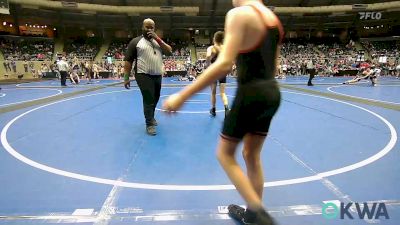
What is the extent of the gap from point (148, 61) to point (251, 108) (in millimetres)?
3664

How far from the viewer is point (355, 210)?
2467 mm

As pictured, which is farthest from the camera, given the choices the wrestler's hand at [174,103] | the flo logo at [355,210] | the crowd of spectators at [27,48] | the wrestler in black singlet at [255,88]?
the crowd of spectators at [27,48]

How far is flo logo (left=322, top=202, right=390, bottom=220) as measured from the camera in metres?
2.38

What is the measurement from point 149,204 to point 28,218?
964 millimetres

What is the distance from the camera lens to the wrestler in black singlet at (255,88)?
6.02 ft

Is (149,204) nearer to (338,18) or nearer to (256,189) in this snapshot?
(256,189)

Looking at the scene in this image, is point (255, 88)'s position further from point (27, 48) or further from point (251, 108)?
point (27, 48)

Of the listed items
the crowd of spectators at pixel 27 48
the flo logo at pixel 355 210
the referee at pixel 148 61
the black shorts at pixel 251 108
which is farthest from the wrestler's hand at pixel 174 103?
the crowd of spectators at pixel 27 48

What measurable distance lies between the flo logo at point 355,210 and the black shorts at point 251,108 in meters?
1.10

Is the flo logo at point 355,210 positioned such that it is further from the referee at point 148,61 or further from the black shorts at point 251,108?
the referee at point 148,61

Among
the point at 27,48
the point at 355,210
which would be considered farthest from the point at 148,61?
the point at 27,48

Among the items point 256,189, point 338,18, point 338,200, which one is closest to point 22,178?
point 256,189

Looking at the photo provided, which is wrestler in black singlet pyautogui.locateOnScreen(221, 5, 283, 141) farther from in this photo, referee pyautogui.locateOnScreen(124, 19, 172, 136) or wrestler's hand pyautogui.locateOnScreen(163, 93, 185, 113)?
referee pyautogui.locateOnScreen(124, 19, 172, 136)

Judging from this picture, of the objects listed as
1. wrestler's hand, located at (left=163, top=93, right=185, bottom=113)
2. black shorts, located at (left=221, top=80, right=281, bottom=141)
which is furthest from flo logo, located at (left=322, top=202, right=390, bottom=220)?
wrestler's hand, located at (left=163, top=93, right=185, bottom=113)
